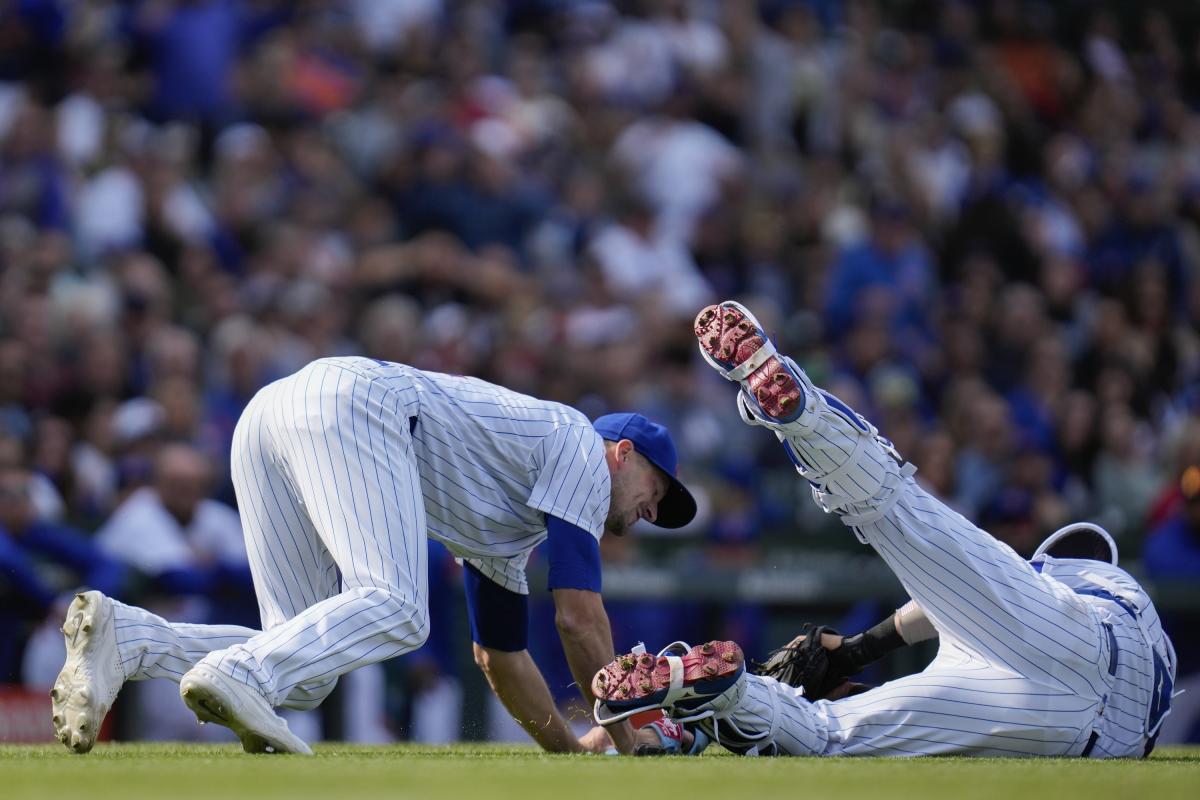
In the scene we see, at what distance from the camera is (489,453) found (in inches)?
203

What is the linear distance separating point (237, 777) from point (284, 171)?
794 centimetres

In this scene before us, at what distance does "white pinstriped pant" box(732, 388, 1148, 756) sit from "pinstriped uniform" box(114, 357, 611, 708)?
2.61 ft

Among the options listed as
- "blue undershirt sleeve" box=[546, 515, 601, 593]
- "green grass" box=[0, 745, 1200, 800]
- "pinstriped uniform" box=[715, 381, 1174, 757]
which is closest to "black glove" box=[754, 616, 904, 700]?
"pinstriped uniform" box=[715, 381, 1174, 757]

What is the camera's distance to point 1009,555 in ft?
17.1

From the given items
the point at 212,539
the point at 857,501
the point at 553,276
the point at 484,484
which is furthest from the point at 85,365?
the point at 857,501

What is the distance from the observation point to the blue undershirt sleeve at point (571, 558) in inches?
194

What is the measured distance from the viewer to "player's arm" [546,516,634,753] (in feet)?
16.2

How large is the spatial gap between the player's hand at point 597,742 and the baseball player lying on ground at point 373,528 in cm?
20

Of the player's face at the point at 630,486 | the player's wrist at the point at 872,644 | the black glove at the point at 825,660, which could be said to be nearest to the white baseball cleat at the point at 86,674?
the player's face at the point at 630,486

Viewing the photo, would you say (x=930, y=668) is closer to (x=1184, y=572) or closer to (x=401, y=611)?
(x=401, y=611)

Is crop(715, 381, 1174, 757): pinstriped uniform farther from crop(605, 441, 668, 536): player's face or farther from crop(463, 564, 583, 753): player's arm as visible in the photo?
crop(463, 564, 583, 753): player's arm

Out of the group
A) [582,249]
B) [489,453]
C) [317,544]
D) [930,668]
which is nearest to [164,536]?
[317,544]

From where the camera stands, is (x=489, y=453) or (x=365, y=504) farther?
(x=489, y=453)

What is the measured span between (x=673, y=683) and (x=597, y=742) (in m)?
0.82
